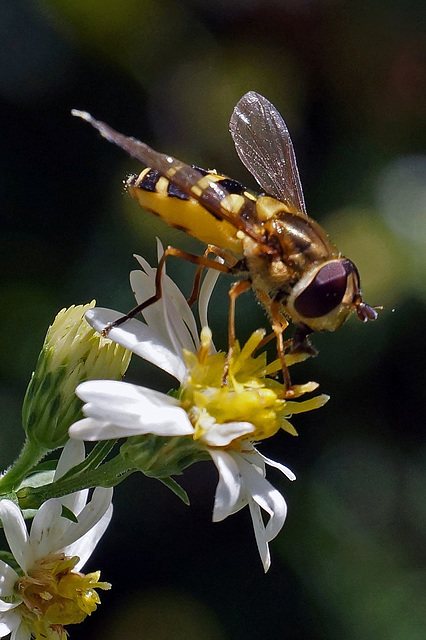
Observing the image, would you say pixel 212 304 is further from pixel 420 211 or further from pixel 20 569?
pixel 20 569

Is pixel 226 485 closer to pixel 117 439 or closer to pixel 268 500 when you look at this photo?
pixel 268 500

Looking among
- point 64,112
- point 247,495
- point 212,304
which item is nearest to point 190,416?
point 247,495

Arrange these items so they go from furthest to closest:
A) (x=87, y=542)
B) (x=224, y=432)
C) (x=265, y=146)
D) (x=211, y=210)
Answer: (x=265, y=146), (x=87, y=542), (x=211, y=210), (x=224, y=432)

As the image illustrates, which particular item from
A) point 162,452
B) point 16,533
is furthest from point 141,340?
point 16,533

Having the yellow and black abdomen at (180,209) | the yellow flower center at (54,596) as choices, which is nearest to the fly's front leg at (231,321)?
the yellow and black abdomen at (180,209)

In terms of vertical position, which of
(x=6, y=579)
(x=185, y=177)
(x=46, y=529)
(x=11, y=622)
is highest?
(x=185, y=177)

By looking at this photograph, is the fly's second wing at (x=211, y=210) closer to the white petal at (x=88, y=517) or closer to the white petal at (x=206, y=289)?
the white petal at (x=206, y=289)
